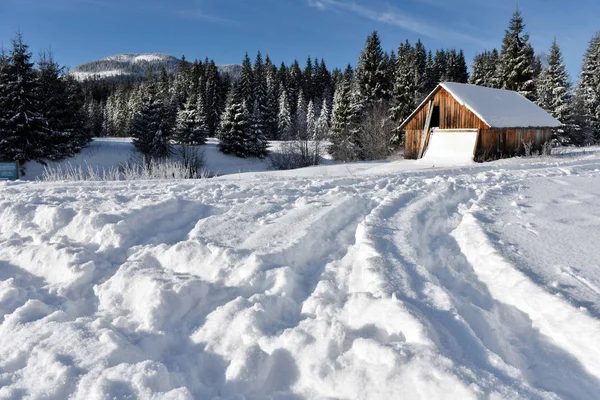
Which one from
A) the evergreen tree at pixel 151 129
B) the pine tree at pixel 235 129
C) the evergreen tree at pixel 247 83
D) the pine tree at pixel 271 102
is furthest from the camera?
the evergreen tree at pixel 247 83

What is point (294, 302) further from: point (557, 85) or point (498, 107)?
point (557, 85)

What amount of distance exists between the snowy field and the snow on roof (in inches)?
673

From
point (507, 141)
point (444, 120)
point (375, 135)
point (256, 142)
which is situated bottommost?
point (507, 141)

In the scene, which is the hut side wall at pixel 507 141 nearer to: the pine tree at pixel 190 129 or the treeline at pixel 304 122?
the treeline at pixel 304 122

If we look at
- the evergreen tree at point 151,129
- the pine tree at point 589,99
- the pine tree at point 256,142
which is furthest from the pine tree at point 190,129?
the pine tree at point 589,99

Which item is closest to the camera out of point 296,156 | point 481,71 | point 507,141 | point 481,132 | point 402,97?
point 481,132

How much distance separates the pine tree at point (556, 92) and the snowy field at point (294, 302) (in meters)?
32.2

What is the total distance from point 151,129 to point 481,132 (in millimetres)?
25119

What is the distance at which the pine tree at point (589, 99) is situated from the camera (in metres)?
33.9

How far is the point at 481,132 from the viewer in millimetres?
20734

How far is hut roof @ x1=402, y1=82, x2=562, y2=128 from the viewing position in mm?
21219

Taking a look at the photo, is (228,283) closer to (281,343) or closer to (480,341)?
(281,343)

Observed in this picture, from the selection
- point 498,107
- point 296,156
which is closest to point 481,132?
point 498,107

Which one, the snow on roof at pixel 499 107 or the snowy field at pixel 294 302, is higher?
the snow on roof at pixel 499 107
